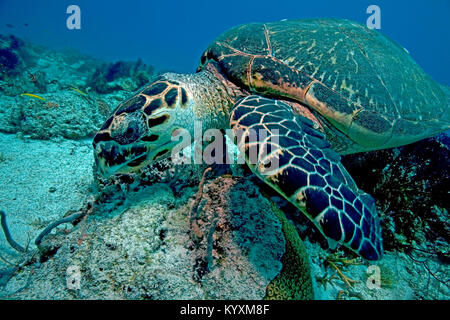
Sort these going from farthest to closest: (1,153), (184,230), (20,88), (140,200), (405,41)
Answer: (405,41), (20,88), (1,153), (140,200), (184,230)

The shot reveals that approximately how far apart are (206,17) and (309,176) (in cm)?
11564

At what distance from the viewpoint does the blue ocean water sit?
201 feet

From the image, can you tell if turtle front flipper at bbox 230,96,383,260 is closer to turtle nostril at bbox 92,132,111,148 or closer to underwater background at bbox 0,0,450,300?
underwater background at bbox 0,0,450,300

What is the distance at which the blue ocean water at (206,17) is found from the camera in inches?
2415

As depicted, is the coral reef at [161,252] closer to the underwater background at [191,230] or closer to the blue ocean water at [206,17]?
the underwater background at [191,230]

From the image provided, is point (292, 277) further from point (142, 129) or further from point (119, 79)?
point (119, 79)

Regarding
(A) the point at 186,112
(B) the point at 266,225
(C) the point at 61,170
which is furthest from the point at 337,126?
(C) the point at 61,170

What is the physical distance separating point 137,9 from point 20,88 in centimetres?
10790

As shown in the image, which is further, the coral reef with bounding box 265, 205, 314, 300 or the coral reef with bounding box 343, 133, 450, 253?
the coral reef with bounding box 343, 133, 450, 253

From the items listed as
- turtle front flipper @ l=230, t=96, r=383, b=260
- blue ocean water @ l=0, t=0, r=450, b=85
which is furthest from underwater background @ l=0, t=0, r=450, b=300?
blue ocean water @ l=0, t=0, r=450, b=85

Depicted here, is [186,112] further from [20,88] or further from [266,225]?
[20,88]

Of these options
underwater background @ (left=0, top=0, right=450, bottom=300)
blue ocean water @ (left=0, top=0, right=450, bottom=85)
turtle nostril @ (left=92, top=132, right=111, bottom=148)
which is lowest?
underwater background @ (left=0, top=0, right=450, bottom=300)

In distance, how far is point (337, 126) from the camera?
2.31m

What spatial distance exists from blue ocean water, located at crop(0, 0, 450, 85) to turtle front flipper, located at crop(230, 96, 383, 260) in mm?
58736
